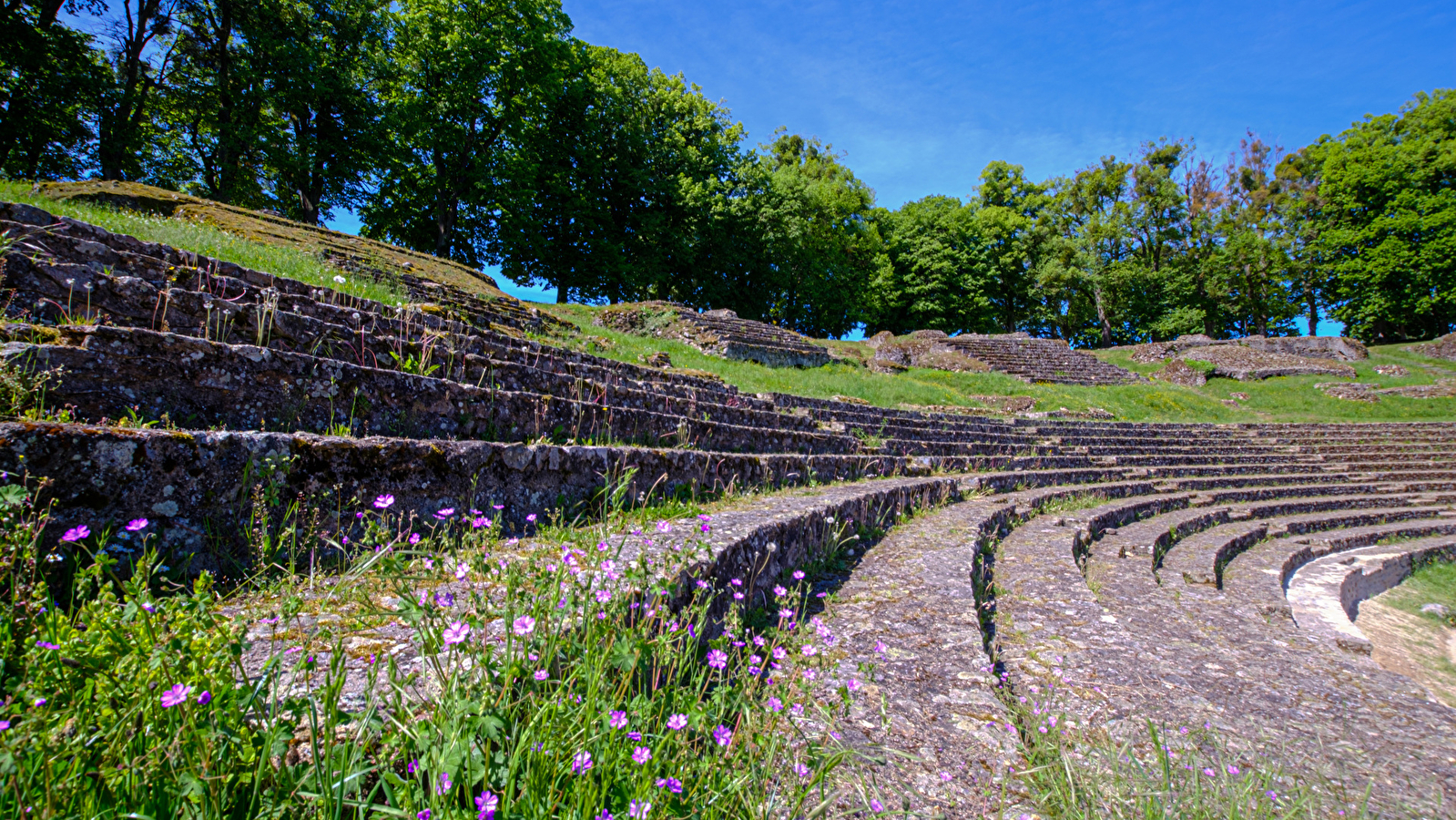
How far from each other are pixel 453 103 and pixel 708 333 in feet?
50.8

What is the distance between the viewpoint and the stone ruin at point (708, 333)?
18125mm

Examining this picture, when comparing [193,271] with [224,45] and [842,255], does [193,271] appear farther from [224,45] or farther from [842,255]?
[842,255]

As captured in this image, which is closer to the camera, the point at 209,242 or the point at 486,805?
the point at 486,805

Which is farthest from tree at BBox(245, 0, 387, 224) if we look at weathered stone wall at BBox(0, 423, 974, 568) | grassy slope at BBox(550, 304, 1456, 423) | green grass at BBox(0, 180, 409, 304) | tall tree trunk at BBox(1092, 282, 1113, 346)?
tall tree trunk at BBox(1092, 282, 1113, 346)

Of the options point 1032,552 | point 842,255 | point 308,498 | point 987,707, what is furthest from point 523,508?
point 842,255

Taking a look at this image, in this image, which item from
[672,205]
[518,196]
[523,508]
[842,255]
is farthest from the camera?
[842,255]

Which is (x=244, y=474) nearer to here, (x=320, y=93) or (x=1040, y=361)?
(x=320, y=93)

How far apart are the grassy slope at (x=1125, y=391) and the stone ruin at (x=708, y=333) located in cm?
69

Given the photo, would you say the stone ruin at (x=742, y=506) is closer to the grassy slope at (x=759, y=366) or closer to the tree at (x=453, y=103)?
the grassy slope at (x=759, y=366)

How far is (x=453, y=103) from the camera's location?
22.8 meters

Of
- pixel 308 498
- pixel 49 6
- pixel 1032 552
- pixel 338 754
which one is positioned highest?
pixel 49 6

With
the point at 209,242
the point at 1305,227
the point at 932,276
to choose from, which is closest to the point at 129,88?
the point at 209,242

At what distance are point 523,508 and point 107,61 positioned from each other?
1142 inches

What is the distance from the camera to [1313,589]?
7742 millimetres
